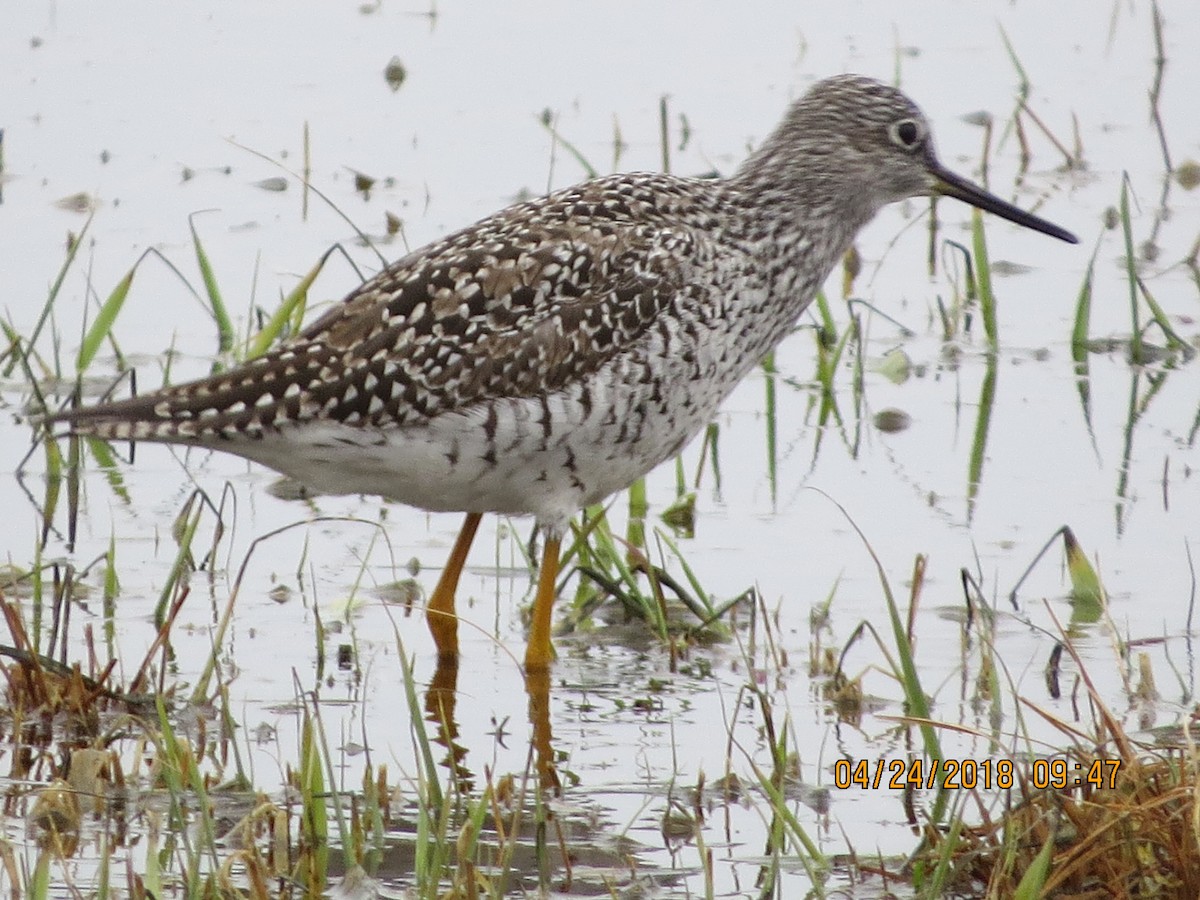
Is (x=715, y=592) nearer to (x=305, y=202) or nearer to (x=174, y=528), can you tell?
(x=174, y=528)

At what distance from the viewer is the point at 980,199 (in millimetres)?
9055

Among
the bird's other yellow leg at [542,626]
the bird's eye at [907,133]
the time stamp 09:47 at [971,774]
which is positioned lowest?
the time stamp 09:47 at [971,774]

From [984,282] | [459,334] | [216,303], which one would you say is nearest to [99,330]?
[216,303]

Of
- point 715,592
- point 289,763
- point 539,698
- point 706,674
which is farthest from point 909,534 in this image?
point 289,763

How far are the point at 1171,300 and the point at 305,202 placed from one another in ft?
15.8

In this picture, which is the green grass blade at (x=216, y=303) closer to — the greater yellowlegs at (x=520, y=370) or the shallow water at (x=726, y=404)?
the shallow water at (x=726, y=404)

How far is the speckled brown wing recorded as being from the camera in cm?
737

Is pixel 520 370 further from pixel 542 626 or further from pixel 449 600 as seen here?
pixel 449 600

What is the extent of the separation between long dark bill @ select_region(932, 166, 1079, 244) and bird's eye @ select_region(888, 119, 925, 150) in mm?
147

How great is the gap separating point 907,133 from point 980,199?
0.45 m

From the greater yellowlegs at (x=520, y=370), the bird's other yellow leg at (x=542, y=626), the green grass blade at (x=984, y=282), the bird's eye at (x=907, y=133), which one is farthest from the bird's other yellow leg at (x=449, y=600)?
the green grass blade at (x=984, y=282)

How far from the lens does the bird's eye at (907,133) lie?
8805 millimetres

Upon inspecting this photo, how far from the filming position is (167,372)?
30.1ft

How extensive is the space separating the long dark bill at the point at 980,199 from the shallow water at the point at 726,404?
48.1 inches
